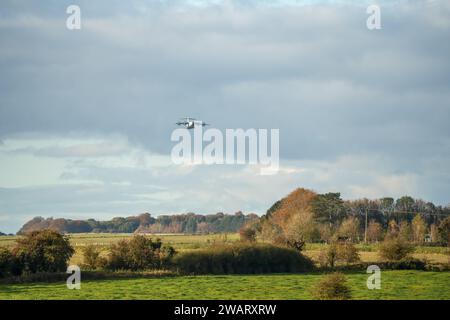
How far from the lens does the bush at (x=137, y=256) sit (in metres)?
71.3

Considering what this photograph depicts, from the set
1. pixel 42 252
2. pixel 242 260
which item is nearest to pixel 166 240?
pixel 242 260

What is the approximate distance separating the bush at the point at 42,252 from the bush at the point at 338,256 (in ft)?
90.0

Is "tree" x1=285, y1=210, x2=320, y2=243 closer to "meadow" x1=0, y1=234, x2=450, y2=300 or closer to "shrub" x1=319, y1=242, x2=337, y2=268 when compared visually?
"shrub" x1=319, y1=242, x2=337, y2=268

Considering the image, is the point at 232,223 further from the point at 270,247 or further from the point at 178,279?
the point at 178,279

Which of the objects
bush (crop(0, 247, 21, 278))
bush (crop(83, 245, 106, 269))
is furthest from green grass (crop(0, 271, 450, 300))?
bush (crop(83, 245, 106, 269))

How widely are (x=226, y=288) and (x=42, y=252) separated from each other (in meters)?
18.7

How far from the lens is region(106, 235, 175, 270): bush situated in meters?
71.3

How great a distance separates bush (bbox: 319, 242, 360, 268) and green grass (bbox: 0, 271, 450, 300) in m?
8.25

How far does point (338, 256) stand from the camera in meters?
79.4

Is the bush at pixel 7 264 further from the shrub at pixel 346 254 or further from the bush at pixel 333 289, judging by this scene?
the shrub at pixel 346 254

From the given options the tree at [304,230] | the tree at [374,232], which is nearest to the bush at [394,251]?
the tree at [304,230]

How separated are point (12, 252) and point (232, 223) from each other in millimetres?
114531
